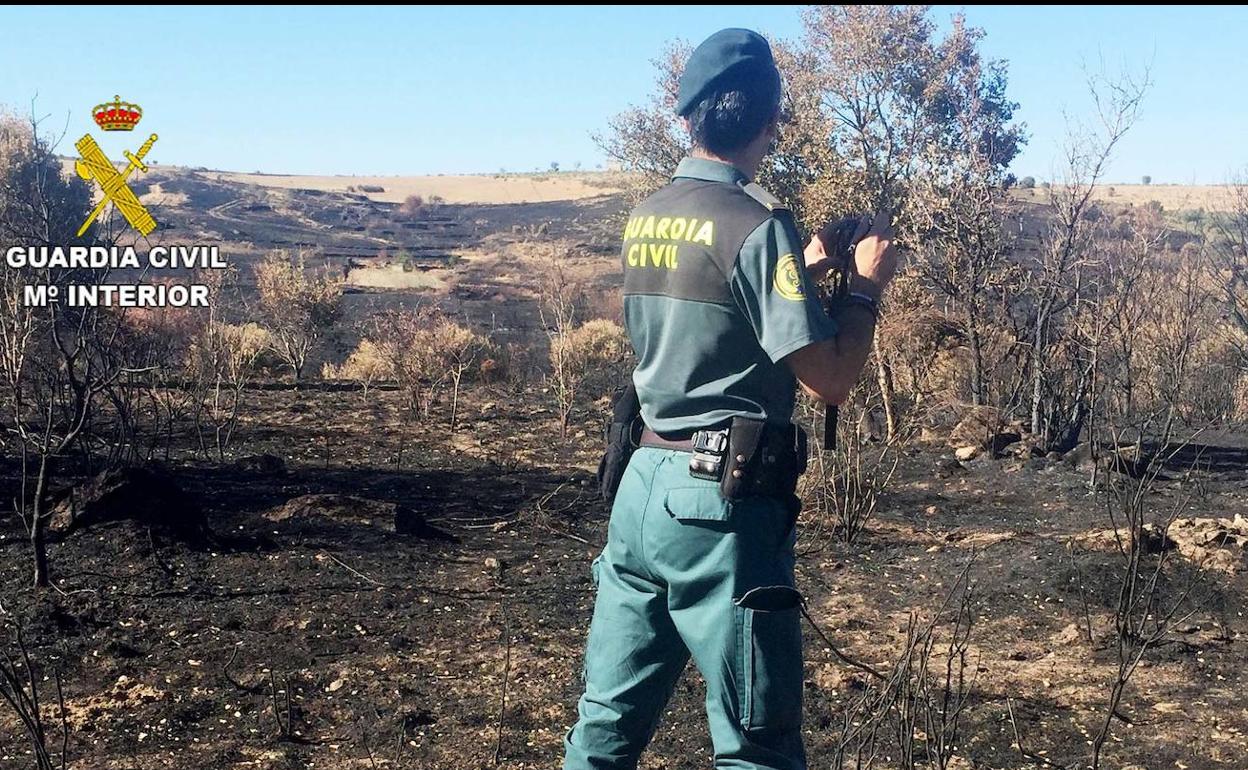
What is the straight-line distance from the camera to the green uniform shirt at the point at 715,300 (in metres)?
1.93

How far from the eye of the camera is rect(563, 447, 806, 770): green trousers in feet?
6.43

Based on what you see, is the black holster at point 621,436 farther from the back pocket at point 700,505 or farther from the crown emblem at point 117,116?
the crown emblem at point 117,116

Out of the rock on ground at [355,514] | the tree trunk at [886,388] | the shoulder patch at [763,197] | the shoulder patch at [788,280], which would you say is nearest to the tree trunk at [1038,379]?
the tree trunk at [886,388]

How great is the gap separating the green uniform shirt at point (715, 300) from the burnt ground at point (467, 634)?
1.57 metres

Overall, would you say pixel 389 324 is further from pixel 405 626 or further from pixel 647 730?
pixel 647 730

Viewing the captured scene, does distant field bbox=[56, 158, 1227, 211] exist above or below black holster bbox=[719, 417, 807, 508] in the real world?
above

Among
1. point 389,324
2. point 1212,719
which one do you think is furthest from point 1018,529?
point 389,324

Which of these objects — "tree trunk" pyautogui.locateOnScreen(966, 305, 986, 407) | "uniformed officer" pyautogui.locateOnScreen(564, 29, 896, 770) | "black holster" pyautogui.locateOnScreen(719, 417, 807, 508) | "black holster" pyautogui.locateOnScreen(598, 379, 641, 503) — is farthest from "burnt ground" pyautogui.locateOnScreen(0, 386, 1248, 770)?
"tree trunk" pyautogui.locateOnScreen(966, 305, 986, 407)

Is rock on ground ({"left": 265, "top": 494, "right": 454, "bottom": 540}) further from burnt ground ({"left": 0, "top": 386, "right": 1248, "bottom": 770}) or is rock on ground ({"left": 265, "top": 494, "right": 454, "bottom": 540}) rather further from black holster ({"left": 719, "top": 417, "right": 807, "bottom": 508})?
black holster ({"left": 719, "top": 417, "right": 807, "bottom": 508})

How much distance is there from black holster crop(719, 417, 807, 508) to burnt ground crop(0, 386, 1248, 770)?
163 cm

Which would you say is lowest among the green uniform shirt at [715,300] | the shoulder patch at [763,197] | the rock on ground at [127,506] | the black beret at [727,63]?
the rock on ground at [127,506]

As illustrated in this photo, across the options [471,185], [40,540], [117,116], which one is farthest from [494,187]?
[40,540]

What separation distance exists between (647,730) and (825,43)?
1592cm

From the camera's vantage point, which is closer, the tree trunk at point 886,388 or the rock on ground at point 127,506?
the rock on ground at point 127,506
